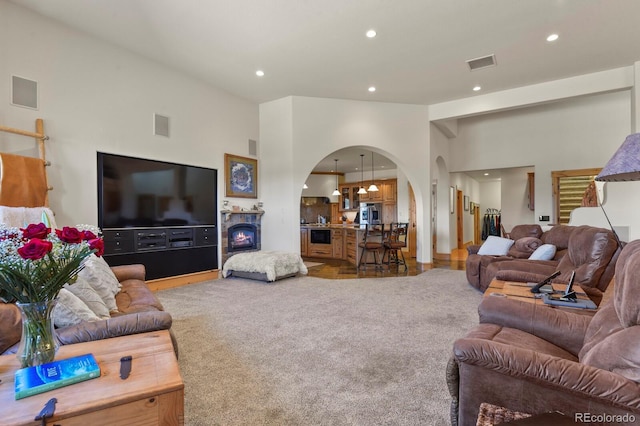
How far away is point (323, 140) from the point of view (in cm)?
638

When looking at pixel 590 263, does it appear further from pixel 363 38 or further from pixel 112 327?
pixel 112 327

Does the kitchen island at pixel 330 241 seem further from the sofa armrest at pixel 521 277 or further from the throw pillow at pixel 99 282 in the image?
the throw pillow at pixel 99 282

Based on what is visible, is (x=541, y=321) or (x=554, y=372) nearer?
(x=554, y=372)

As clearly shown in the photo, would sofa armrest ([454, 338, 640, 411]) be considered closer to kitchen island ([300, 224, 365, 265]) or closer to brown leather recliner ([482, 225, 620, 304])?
brown leather recliner ([482, 225, 620, 304])

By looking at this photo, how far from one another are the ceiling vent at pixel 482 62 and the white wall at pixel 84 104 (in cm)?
456

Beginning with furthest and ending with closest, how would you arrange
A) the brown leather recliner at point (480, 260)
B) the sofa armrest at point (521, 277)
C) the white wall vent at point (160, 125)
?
the white wall vent at point (160, 125)
the brown leather recliner at point (480, 260)
the sofa armrest at point (521, 277)

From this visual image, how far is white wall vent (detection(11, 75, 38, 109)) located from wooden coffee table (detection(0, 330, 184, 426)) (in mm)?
3544

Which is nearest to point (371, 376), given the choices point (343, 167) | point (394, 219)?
point (394, 219)

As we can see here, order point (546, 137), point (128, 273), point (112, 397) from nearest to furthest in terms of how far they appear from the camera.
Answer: point (112, 397), point (128, 273), point (546, 137)

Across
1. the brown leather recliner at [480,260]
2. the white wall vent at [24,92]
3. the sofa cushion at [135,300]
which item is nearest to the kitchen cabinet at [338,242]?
the brown leather recliner at [480,260]

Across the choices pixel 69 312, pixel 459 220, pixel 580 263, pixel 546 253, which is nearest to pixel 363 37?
pixel 580 263

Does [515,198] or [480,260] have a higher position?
[515,198]

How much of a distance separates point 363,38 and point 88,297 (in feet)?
13.6

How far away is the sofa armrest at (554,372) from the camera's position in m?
1.11
